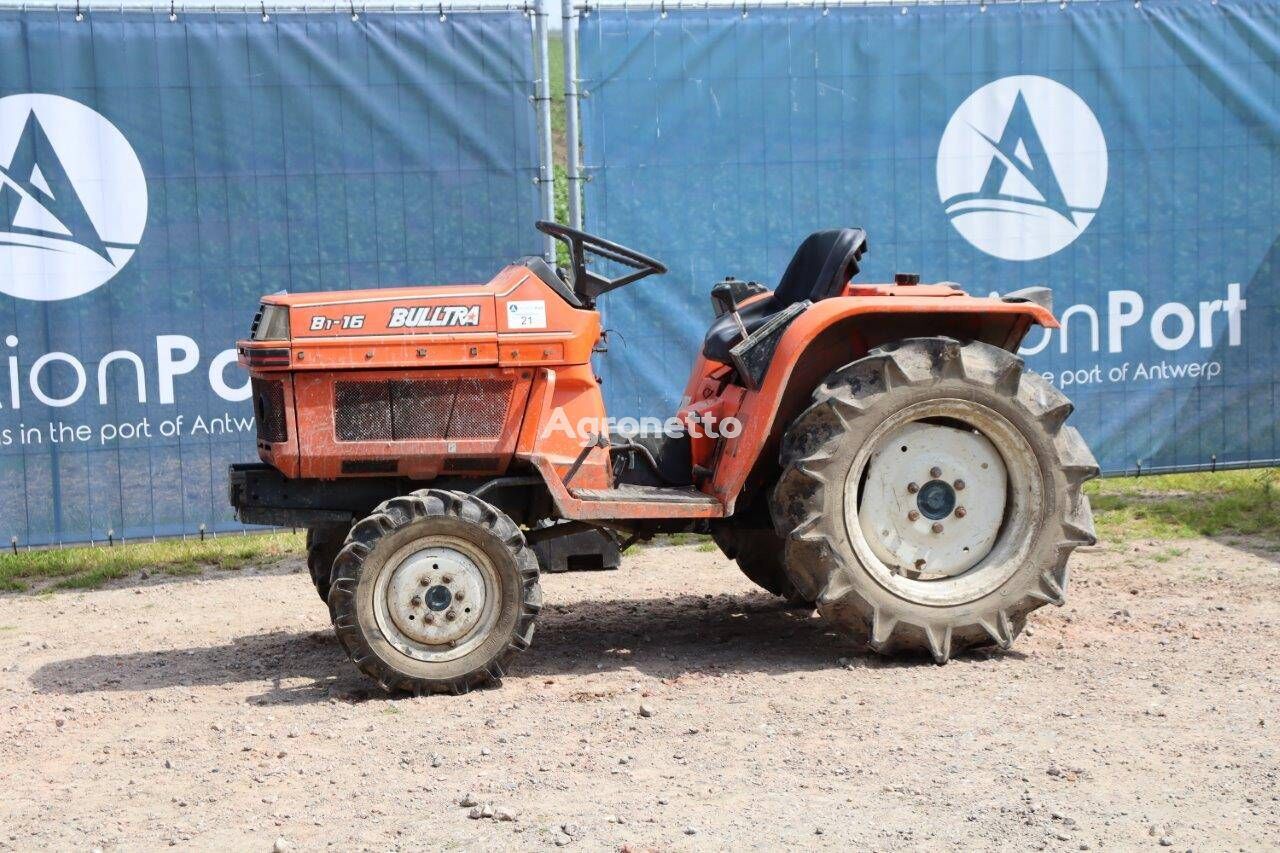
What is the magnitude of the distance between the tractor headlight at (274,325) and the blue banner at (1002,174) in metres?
2.88

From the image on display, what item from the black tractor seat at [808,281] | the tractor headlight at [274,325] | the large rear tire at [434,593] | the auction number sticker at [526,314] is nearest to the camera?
the large rear tire at [434,593]

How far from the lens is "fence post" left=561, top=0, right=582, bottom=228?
8.39 meters

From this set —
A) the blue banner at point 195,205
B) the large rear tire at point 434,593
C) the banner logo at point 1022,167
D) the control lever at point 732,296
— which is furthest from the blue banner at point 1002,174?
the large rear tire at point 434,593

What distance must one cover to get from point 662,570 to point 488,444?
2.52 m

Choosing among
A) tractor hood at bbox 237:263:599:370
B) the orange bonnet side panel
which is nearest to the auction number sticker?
tractor hood at bbox 237:263:599:370

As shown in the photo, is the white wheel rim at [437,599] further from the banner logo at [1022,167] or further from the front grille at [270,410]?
the banner logo at [1022,167]

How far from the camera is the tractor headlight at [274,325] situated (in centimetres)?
593

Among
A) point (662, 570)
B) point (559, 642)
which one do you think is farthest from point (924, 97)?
point (559, 642)

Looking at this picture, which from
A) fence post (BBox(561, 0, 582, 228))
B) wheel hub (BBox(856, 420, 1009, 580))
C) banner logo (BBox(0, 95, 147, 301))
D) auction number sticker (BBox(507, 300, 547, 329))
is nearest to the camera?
auction number sticker (BBox(507, 300, 547, 329))

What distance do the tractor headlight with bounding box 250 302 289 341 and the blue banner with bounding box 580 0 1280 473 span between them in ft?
9.45

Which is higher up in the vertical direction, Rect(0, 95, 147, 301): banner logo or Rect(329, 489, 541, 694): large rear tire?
Rect(0, 95, 147, 301): banner logo

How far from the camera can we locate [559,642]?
22.1 ft

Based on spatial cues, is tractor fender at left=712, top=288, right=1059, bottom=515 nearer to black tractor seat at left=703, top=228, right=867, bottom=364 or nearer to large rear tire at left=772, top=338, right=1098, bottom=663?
large rear tire at left=772, top=338, right=1098, bottom=663

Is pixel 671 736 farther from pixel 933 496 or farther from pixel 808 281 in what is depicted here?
pixel 808 281
